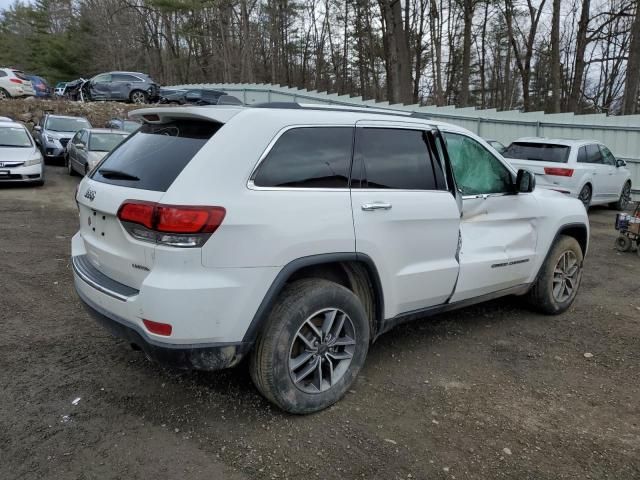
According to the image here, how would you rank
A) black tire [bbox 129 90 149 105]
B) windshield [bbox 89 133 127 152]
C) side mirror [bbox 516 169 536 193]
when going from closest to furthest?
1. side mirror [bbox 516 169 536 193]
2. windshield [bbox 89 133 127 152]
3. black tire [bbox 129 90 149 105]

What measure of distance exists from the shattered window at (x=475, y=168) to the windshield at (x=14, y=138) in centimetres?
1182

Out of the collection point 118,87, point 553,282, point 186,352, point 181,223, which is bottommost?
point 553,282

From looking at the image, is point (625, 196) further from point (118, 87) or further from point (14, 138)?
point (118, 87)

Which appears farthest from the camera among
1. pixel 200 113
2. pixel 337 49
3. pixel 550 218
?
pixel 337 49

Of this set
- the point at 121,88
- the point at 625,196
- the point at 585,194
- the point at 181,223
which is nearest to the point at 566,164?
the point at 585,194

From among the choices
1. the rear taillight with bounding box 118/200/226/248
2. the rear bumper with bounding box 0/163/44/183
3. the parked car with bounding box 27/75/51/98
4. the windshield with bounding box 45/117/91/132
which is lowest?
the rear bumper with bounding box 0/163/44/183

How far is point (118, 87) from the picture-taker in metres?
25.4

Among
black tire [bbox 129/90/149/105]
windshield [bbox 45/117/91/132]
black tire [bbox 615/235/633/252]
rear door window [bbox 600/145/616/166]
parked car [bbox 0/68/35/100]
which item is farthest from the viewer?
black tire [bbox 129/90/149/105]

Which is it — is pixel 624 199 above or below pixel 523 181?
below

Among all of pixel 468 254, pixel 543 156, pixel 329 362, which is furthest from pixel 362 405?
pixel 543 156

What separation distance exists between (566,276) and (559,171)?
7.23 meters

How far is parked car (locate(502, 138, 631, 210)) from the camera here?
37.7ft

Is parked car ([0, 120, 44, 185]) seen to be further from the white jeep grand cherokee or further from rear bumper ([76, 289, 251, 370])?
rear bumper ([76, 289, 251, 370])

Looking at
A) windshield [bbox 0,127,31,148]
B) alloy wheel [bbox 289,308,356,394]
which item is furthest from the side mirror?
windshield [bbox 0,127,31,148]
